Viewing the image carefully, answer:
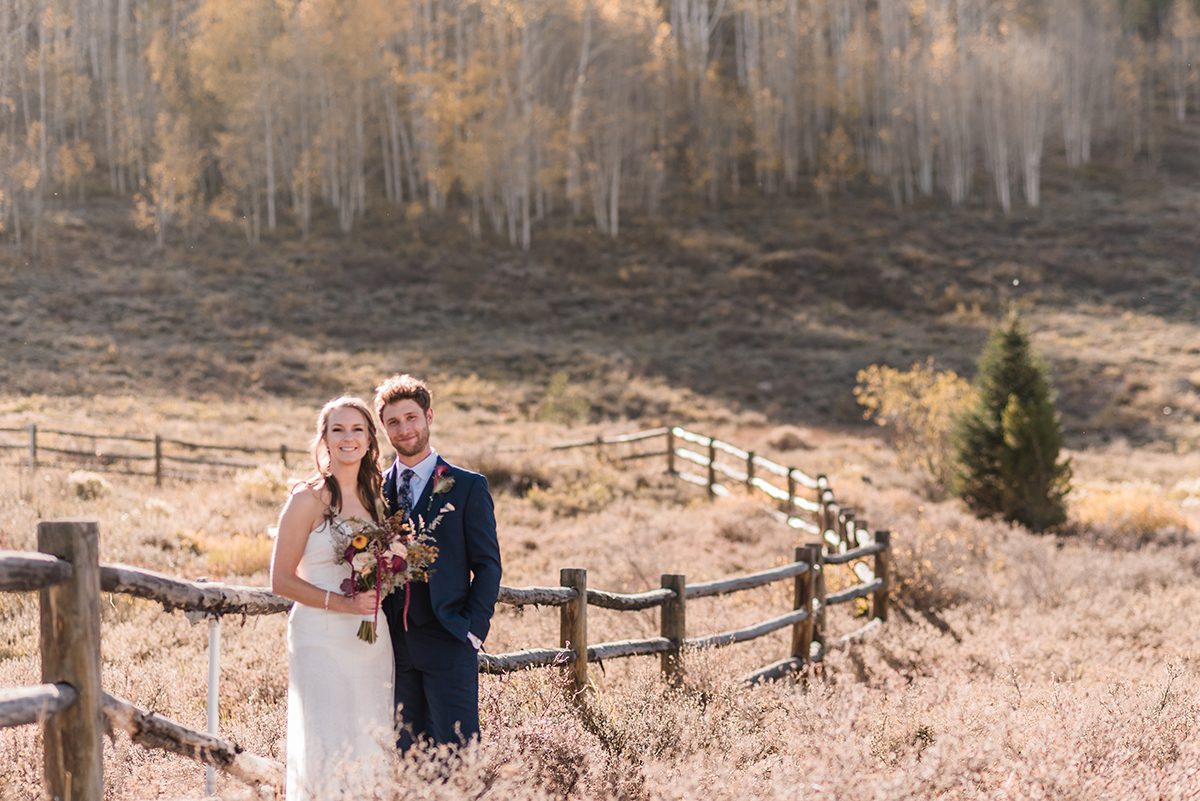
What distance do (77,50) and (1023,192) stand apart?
4985 cm

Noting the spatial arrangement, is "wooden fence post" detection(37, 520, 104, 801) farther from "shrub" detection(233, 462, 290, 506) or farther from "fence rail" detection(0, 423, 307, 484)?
"fence rail" detection(0, 423, 307, 484)

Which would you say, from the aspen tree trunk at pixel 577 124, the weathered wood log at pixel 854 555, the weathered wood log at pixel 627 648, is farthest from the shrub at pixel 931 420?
the aspen tree trunk at pixel 577 124

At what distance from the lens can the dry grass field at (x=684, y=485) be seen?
4.21m

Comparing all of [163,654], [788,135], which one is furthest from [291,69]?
[163,654]

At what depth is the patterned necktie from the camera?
394 cm

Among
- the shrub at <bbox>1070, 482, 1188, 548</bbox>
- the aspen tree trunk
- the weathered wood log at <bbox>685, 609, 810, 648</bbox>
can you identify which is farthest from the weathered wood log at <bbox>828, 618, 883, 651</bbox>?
the aspen tree trunk

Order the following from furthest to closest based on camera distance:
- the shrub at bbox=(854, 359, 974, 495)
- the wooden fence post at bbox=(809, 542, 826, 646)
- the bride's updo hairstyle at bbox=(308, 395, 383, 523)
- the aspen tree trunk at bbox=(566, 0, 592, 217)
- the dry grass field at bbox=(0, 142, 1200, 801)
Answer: the aspen tree trunk at bbox=(566, 0, 592, 217)
the shrub at bbox=(854, 359, 974, 495)
the wooden fence post at bbox=(809, 542, 826, 646)
the dry grass field at bbox=(0, 142, 1200, 801)
the bride's updo hairstyle at bbox=(308, 395, 383, 523)

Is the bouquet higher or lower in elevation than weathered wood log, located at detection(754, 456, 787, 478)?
higher

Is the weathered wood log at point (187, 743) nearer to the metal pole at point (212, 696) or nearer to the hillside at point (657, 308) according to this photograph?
the metal pole at point (212, 696)

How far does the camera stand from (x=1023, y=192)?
54.8 m

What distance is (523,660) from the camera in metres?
5.09

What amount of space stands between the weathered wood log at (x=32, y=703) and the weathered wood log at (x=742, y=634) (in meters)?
3.99

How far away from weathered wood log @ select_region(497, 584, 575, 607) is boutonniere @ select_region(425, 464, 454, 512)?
106 cm

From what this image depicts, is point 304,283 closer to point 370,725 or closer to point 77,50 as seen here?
point 77,50
